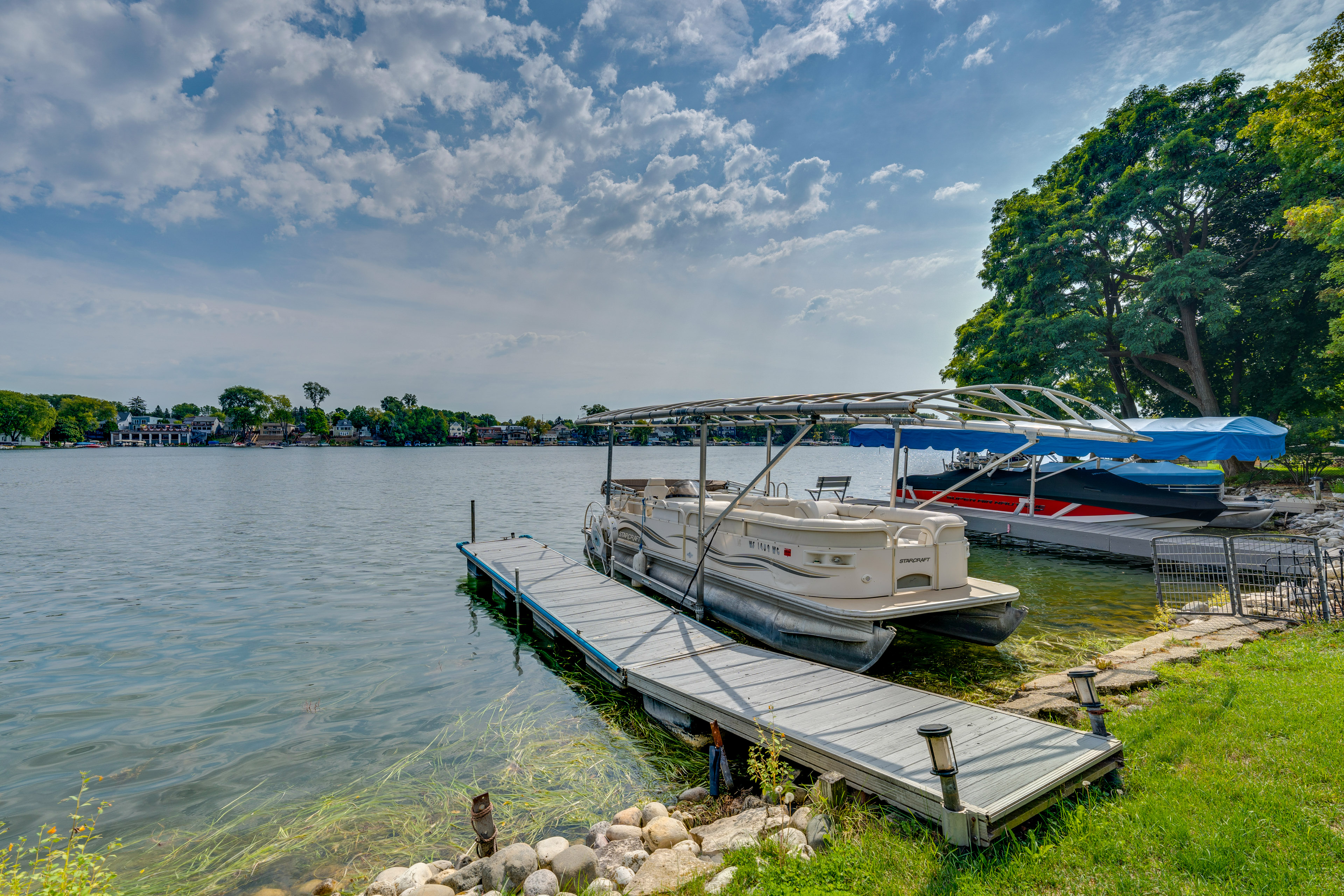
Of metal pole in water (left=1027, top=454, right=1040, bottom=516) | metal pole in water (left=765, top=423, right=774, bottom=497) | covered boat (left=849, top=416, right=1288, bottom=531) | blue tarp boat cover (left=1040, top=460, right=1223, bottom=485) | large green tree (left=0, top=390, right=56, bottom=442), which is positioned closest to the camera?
metal pole in water (left=765, top=423, right=774, bottom=497)

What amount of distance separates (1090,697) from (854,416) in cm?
400

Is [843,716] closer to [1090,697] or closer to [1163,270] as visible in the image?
[1090,697]

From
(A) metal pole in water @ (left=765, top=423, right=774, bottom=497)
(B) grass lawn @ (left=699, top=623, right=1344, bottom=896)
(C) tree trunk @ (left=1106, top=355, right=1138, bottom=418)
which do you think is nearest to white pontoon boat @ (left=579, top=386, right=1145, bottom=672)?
(A) metal pole in water @ (left=765, top=423, right=774, bottom=497)

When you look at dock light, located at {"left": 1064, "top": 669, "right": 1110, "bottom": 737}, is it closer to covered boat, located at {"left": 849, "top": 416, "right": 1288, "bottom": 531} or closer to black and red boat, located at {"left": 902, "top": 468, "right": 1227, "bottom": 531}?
covered boat, located at {"left": 849, "top": 416, "right": 1288, "bottom": 531}

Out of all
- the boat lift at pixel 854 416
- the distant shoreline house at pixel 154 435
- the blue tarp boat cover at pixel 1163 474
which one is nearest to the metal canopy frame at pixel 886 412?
the boat lift at pixel 854 416

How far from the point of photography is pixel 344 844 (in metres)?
5.31

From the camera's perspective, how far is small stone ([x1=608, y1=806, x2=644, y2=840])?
511 cm

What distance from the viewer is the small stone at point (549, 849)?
14.9 feet

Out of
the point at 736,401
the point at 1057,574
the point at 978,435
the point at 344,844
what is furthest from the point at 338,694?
the point at 978,435

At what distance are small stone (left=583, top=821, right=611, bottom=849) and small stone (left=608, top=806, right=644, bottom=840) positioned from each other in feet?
Answer: 0.27

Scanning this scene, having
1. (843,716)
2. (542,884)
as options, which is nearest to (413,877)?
(542,884)

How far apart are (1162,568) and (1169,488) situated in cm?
543

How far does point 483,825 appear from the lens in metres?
4.84

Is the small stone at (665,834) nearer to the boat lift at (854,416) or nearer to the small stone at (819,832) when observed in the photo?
the small stone at (819,832)
